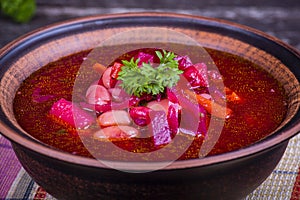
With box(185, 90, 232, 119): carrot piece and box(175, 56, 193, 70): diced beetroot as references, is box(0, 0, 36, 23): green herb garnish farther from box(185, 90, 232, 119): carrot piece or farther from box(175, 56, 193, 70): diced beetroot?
box(185, 90, 232, 119): carrot piece

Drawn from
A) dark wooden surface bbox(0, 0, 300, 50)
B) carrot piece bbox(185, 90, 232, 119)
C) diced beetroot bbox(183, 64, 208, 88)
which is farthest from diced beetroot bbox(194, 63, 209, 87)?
dark wooden surface bbox(0, 0, 300, 50)

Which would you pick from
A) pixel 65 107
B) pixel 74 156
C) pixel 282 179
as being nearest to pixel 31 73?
pixel 65 107

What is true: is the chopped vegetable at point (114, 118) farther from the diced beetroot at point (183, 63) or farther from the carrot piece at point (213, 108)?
the diced beetroot at point (183, 63)

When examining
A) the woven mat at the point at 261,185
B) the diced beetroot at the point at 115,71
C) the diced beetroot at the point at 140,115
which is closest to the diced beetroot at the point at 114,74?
the diced beetroot at the point at 115,71

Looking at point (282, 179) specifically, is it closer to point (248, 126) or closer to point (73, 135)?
point (248, 126)

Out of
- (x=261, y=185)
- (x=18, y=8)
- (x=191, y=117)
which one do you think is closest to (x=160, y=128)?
(x=191, y=117)

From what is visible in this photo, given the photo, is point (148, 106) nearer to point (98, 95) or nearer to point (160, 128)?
point (160, 128)

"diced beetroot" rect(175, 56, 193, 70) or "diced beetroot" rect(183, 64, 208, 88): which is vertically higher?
"diced beetroot" rect(175, 56, 193, 70)

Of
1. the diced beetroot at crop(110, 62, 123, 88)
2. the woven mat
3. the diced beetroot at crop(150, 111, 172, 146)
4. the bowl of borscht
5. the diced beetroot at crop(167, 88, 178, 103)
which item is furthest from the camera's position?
the woven mat
